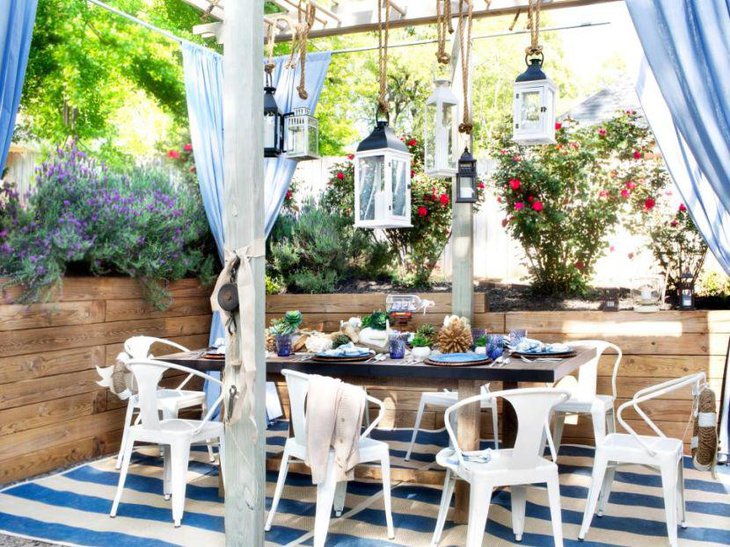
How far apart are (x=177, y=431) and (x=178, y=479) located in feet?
0.73

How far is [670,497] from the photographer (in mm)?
3016

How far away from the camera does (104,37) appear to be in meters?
10.1

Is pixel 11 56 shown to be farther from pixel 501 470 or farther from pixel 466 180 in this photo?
pixel 501 470

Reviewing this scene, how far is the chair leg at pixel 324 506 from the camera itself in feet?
9.83

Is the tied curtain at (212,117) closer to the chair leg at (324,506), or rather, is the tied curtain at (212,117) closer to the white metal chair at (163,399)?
the white metal chair at (163,399)

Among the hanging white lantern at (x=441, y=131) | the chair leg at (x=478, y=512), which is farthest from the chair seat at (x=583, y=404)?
the hanging white lantern at (x=441, y=131)

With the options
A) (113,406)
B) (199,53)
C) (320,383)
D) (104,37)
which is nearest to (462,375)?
(320,383)

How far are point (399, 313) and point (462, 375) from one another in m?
1.18

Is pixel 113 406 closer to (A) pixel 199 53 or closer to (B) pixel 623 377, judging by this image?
(A) pixel 199 53

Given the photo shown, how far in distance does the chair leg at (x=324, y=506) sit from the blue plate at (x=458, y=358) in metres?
0.63

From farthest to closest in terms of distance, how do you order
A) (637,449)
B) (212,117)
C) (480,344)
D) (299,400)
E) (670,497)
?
(212,117) → (480,344) → (299,400) → (637,449) → (670,497)

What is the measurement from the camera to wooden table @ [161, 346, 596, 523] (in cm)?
308

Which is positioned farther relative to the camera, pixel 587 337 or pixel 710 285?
pixel 710 285

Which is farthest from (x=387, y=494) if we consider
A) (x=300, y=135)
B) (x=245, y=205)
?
(x=300, y=135)
